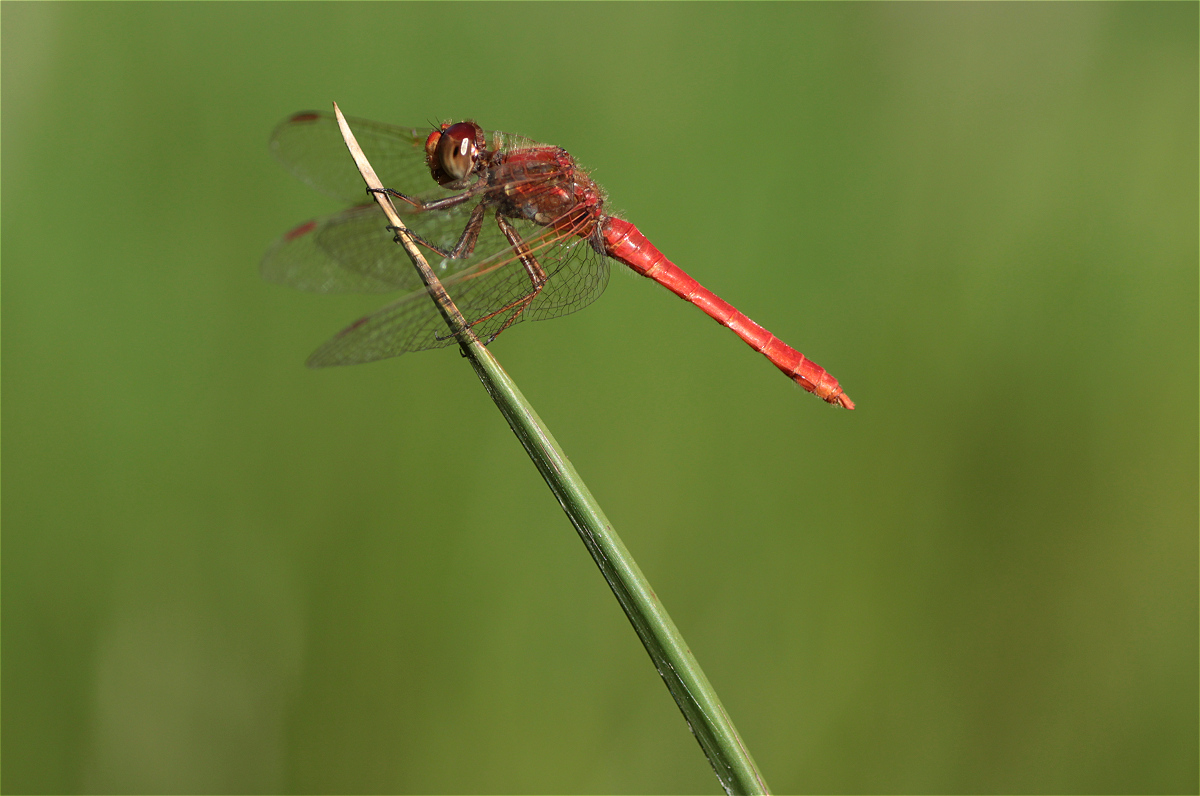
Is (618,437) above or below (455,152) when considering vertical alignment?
below

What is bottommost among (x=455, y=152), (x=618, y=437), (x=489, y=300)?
(x=618, y=437)

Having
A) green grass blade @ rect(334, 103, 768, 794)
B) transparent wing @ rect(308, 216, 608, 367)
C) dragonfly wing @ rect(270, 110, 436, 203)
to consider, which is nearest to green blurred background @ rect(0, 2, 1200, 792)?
dragonfly wing @ rect(270, 110, 436, 203)

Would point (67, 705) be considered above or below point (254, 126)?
below

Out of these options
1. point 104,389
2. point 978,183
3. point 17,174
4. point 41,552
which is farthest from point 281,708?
point 978,183

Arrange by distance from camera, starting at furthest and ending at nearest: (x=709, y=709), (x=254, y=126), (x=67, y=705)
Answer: (x=254, y=126)
(x=67, y=705)
(x=709, y=709)

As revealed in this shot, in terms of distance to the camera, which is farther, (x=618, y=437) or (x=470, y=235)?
(x=618, y=437)

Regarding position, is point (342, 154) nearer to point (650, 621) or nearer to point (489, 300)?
point (489, 300)

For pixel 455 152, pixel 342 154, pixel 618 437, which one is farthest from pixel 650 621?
pixel 342 154

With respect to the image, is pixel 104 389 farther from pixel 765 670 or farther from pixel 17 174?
pixel 765 670

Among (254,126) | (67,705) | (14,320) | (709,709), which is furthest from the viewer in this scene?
(254,126)
